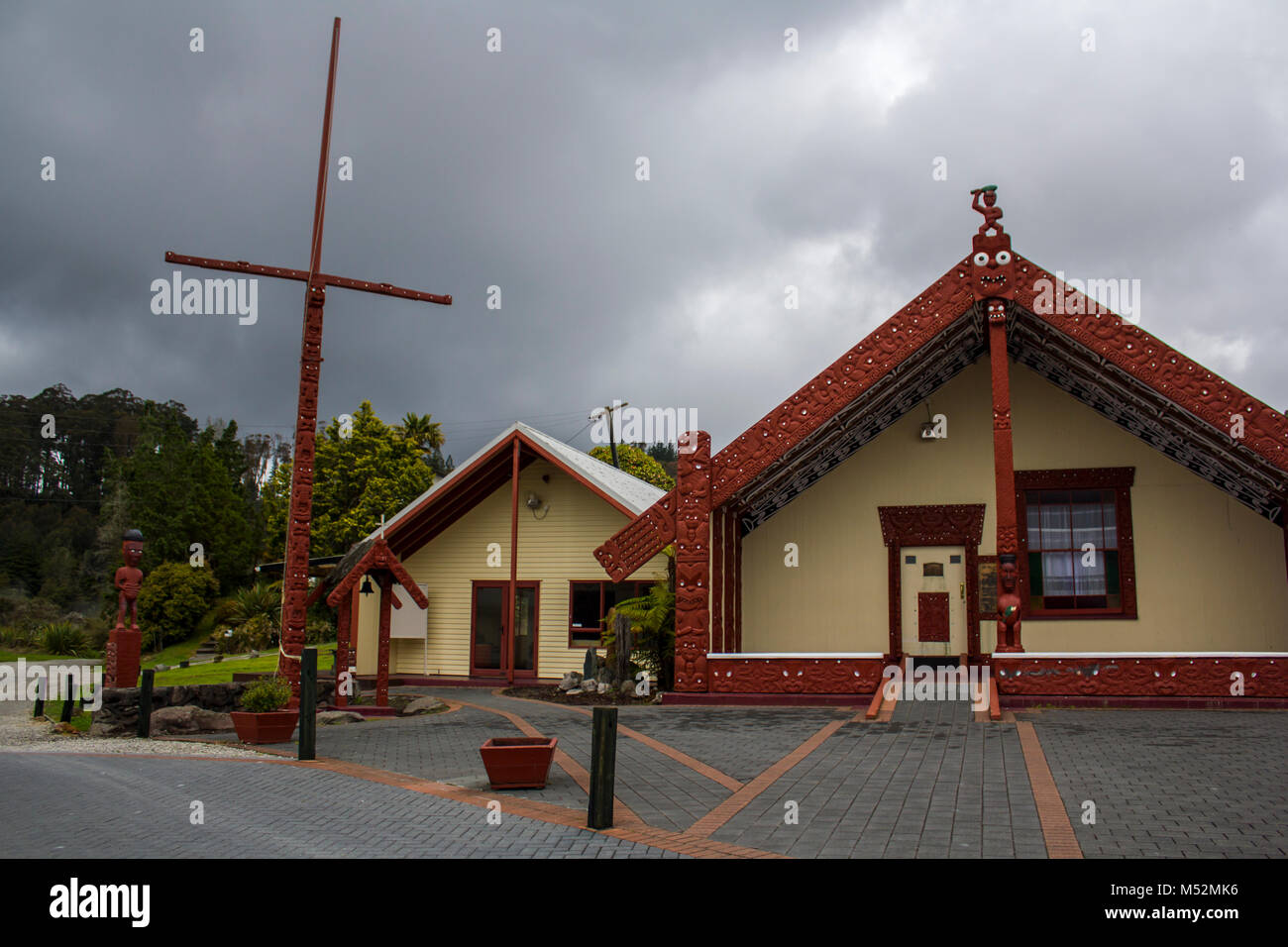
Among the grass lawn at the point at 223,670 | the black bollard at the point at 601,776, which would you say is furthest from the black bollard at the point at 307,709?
the grass lawn at the point at 223,670

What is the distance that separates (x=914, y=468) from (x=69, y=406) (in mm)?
78018

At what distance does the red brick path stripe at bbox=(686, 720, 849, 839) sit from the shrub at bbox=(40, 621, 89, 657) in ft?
109

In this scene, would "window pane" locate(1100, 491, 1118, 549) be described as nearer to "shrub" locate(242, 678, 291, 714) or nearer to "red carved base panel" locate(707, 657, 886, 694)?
"red carved base panel" locate(707, 657, 886, 694)

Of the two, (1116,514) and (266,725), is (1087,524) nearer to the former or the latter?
(1116,514)

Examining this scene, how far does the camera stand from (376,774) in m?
9.00

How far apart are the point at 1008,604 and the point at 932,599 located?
4.02 metres

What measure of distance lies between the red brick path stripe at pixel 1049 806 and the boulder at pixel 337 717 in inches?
371

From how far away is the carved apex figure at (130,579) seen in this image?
1521 centimetres

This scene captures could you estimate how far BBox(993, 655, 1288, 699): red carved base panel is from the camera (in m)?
12.4

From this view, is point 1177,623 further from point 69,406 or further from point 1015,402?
point 69,406

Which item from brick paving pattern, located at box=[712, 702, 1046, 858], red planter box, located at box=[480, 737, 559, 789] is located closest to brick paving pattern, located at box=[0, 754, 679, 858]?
red planter box, located at box=[480, 737, 559, 789]
